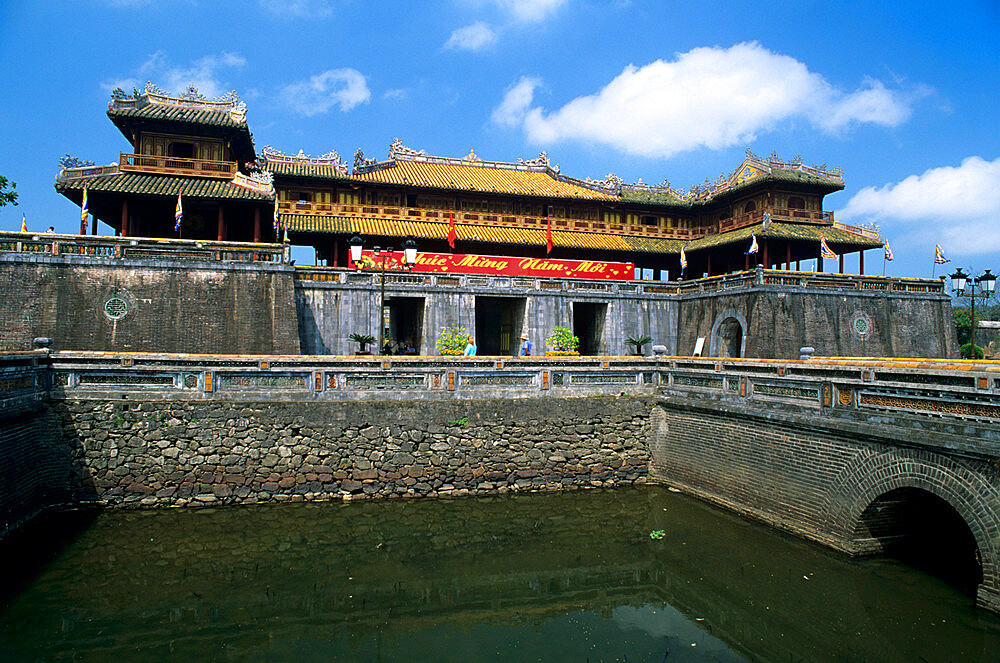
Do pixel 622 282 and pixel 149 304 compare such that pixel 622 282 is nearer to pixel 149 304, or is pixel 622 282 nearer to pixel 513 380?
pixel 513 380

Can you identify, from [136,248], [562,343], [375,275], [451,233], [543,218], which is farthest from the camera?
[543,218]

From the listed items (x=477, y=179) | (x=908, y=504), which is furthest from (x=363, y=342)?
(x=908, y=504)

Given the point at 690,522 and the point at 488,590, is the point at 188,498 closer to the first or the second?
the point at 488,590

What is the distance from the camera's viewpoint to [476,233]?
95.1ft

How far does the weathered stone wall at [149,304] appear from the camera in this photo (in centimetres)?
1833

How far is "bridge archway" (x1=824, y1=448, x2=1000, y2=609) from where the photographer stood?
346 inches

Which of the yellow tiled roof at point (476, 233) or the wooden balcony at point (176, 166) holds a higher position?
the wooden balcony at point (176, 166)

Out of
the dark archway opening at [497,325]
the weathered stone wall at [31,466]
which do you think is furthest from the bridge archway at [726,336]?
the weathered stone wall at [31,466]

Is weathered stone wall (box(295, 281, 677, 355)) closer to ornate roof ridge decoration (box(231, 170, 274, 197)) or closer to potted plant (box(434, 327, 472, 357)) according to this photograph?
potted plant (box(434, 327, 472, 357))

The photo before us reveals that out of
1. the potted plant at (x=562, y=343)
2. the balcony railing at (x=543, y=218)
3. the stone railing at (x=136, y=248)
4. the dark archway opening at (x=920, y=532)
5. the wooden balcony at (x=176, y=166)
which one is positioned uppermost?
the wooden balcony at (x=176, y=166)

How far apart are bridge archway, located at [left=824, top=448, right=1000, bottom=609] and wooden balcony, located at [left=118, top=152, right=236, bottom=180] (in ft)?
78.0

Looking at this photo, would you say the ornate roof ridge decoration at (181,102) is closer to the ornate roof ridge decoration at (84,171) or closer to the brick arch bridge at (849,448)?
the ornate roof ridge decoration at (84,171)

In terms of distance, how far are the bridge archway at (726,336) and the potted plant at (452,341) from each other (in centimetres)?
1058

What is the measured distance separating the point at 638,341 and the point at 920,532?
1442cm
